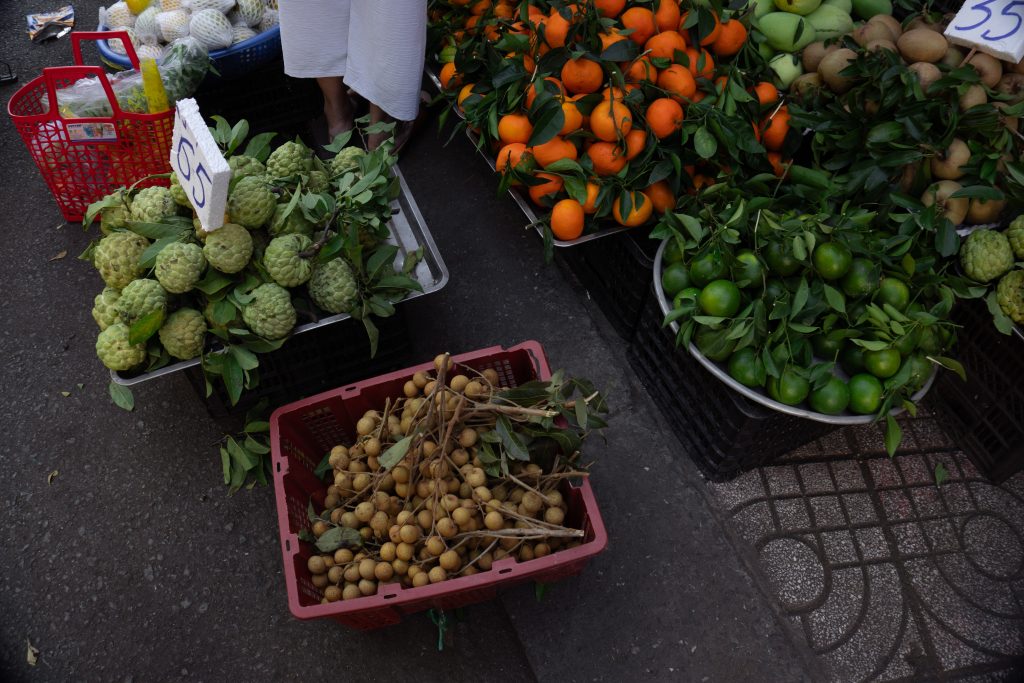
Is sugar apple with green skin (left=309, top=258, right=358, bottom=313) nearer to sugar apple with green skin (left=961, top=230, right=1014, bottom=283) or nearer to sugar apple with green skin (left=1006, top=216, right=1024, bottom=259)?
sugar apple with green skin (left=961, top=230, right=1014, bottom=283)

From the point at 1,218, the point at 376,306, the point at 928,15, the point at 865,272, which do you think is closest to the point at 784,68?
the point at 928,15

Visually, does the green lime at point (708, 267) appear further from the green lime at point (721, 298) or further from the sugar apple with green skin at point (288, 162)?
the sugar apple with green skin at point (288, 162)

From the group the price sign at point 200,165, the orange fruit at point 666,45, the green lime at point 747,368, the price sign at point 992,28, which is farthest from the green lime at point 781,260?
the price sign at point 200,165

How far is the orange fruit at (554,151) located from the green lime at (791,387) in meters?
1.00

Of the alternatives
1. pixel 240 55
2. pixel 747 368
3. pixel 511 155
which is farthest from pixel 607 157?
pixel 240 55

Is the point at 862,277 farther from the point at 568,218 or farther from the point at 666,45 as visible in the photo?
the point at 666,45

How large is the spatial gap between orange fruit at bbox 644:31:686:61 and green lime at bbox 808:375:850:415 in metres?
1.21

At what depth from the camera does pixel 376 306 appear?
2.25 metres

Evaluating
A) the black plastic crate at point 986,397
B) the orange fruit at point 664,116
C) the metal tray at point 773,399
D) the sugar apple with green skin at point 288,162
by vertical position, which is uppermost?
the orange fruit at point 664,116

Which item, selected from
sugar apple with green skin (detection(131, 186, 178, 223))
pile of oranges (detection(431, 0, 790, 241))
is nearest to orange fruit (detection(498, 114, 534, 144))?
pile of oranges (detection(431, 0, 790, 241))

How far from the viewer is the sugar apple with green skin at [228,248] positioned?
2.05 meters

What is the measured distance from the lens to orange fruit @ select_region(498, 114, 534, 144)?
241 cm

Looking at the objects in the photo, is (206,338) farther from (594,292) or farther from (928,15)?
(928,15)

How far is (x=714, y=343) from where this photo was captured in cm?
200
